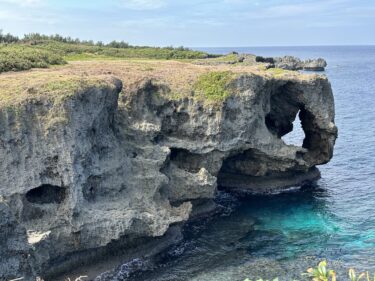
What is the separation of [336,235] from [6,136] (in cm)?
2358

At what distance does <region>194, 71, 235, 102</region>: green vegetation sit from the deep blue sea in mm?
9758

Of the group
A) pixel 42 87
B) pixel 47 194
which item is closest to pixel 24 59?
pixel 42 87

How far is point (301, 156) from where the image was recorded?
46.0 meters

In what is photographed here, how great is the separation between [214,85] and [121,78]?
7466 millimetres

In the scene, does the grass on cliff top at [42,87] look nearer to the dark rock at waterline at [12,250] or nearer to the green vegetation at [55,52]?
the green vegetation at [55,52]

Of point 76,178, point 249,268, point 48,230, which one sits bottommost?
point 249,268

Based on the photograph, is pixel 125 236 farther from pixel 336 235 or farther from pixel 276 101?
pixel 276 101

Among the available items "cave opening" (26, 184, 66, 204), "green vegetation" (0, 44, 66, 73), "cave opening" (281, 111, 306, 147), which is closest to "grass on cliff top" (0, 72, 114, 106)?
"cave opening" (26, 184, 66, 204)

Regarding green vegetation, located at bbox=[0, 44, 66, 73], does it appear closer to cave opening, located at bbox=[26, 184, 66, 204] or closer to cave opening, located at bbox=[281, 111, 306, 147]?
cave opening, located at bbox=[26, 184, 66, 204]

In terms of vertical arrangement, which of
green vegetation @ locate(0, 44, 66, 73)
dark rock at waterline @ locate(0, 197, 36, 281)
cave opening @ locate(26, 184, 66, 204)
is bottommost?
cave opening @ locate(26, 184, 66, 204)

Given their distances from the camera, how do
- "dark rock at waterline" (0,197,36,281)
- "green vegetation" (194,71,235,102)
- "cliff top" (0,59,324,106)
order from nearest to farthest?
1. "dark rock at waterline" (0,197,36,281)
2. "cliff top" (0,59,324,106)
3. "green vegetation" (194,71,235,102)

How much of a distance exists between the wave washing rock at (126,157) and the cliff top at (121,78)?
0.25 m

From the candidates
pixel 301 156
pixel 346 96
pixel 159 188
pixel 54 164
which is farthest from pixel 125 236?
pixel 346 96

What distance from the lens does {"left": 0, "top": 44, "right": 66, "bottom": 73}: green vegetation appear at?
39.4 metres
